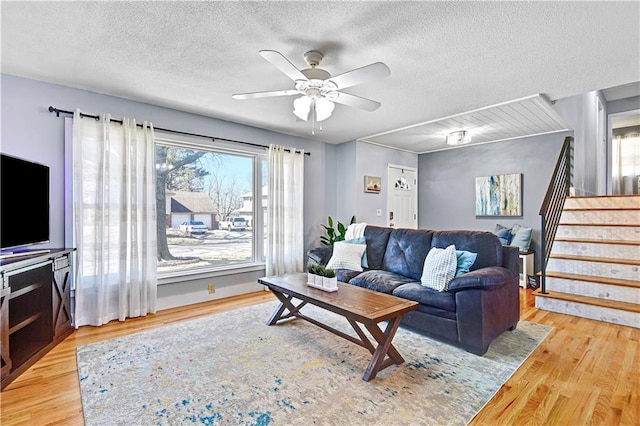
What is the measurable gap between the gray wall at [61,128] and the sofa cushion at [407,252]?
6.62 ft

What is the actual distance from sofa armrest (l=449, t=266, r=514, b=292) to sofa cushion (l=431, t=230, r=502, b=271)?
0.28 m

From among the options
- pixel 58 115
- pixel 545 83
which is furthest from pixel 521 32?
pixel 58 115

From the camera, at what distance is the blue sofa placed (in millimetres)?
2572

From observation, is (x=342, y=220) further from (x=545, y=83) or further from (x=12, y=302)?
(x=12, y=302)

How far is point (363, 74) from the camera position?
2.10m

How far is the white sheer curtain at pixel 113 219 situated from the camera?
3191mm

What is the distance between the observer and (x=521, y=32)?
7.14 ft

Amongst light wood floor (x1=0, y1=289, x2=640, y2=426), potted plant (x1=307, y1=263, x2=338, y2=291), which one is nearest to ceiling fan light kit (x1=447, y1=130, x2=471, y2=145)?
light wood floor (x1=0, y1=289, x2=640, y2=426)

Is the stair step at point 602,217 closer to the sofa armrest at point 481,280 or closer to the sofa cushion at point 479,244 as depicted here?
the sofa cushion at point 479,244

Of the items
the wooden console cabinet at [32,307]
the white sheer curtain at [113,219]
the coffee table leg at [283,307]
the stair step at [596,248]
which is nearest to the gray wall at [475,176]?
the stair step at [596,248]

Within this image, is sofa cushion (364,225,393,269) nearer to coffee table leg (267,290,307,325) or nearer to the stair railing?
coffee table leg (267,290,307,325)

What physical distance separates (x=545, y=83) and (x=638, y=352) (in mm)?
2520

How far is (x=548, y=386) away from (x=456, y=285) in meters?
0.88

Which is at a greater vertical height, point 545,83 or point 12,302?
point 545,83
